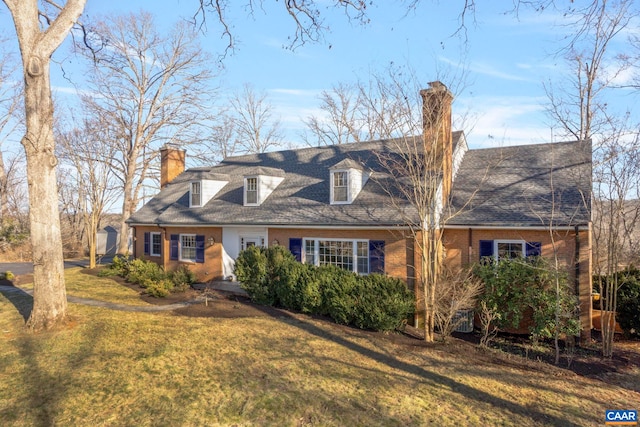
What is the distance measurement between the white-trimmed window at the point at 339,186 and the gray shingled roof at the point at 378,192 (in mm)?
422

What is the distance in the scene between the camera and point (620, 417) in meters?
6.73

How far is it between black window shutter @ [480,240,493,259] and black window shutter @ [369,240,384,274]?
3135 millimetres

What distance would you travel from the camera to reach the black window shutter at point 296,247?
15125mm

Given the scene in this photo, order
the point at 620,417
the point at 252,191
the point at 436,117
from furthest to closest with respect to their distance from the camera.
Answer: the point at 252,191 → the point at 436,117 → the point at 620,417

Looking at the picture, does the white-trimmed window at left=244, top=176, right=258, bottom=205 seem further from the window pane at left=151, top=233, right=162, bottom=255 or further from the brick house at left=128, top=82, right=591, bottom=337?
the window pane at left=151, top=233, right=162, bottom=255

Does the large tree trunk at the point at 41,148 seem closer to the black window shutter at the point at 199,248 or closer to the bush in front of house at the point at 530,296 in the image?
the black window shutter at the point at 199,248

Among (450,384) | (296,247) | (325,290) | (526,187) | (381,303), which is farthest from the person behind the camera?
(296,247)

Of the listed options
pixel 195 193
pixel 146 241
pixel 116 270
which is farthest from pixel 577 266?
pixel 146 241

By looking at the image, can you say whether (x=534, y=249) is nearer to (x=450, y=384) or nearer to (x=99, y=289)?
(x=450, y=384)

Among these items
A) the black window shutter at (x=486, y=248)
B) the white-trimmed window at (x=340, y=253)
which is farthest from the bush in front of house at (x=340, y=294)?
the black window shutter at (x=486, y=248)

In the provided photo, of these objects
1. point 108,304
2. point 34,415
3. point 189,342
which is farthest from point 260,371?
point 108,304

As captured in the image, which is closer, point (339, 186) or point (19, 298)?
point (19, 298)

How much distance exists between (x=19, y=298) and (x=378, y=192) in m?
13.2

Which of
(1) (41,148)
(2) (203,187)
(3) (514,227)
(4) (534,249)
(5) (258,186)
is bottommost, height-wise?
(4) (534,249)
